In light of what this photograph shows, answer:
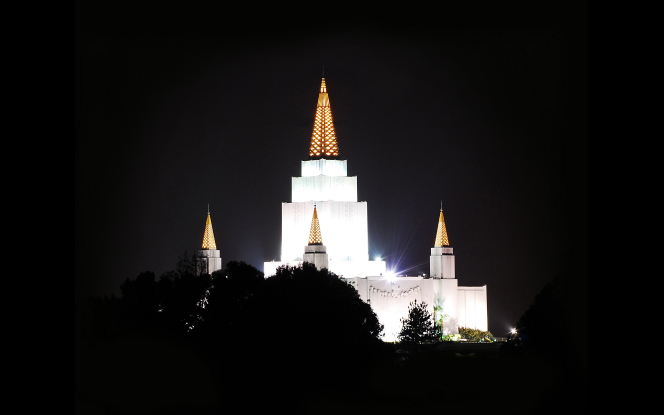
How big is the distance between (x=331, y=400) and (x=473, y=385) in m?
3.91

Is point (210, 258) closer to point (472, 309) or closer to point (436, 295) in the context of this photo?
point (436, 295)

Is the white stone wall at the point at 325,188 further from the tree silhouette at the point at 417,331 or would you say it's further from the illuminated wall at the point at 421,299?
the tree silhouette at the point at 417,331

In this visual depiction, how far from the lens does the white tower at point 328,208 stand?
1848 inches

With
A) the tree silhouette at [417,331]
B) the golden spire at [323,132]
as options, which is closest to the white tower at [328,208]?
the golden spire at [323,132]

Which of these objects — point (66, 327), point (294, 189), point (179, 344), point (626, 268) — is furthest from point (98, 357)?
point (294, 189)

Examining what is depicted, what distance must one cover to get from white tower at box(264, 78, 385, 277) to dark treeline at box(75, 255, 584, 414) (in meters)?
14.8

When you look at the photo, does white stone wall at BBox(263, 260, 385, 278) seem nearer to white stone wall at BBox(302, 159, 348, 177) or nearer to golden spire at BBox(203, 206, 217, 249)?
golden spire at BBox(203, 206, 217, 249)

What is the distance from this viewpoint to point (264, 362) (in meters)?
24.9

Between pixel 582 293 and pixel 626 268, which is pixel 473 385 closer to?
pixel 582 293

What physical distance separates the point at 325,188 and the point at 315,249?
16.4 feet

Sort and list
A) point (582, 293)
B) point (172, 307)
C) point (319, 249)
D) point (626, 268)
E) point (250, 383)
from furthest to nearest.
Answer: point (319, 249) < point (172, 307) < point (250, 383) < point (582, 293) < point (626, 268)

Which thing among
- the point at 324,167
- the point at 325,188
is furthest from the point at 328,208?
the point at 324,167

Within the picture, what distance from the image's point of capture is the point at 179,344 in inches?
1037

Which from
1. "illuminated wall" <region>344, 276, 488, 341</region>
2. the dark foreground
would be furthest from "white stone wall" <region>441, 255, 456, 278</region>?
the dark foreground
